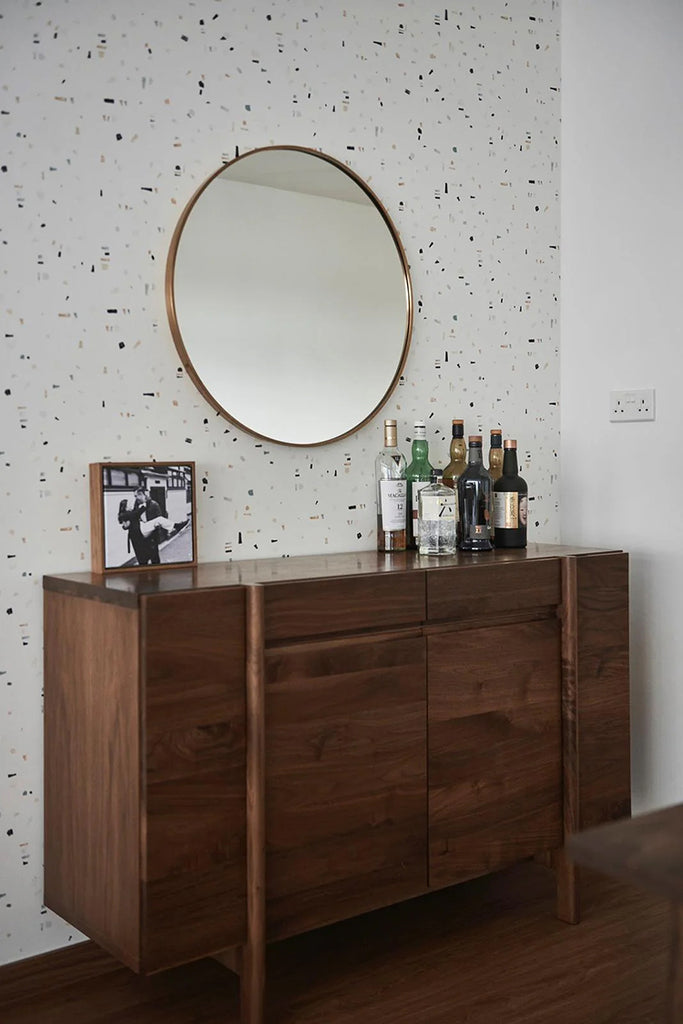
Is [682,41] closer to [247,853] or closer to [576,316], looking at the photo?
[576,316]

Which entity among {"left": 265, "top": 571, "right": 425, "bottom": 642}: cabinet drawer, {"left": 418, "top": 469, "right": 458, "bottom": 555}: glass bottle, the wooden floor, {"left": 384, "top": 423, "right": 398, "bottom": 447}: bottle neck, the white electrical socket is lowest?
the wooden floor

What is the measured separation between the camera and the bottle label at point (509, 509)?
8.91ft

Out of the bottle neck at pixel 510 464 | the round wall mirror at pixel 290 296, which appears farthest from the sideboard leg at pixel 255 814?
the bottle neck at pixel 510 464

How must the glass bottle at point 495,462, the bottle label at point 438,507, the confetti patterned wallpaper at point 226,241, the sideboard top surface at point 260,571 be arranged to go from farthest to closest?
the glass bottle at point 495,462 → the bottle label at point 438,507 → the confetti patterned wallpaper at point 226,241 → the sideboard top surface at point 260,571

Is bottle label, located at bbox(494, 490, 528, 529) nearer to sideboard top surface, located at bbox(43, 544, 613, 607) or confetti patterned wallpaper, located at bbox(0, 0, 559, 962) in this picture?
sideboard top surface, located at bbox(43, 544, 613, 607)

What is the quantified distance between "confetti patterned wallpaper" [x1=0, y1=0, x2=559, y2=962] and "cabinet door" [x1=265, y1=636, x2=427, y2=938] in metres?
0.51

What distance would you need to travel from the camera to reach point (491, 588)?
7.73 ft

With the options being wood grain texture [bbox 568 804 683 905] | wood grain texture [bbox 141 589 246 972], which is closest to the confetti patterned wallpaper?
wood grain texture [bbox 141 589 246 972]

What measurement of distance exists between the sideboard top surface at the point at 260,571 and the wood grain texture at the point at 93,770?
0.12 feet

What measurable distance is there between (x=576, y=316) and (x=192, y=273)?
1273 millimetres

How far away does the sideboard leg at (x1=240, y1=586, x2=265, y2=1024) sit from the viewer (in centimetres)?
197

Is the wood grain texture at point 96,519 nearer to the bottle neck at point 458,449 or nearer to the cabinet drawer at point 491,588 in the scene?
the cabinet drawer at point 491,588

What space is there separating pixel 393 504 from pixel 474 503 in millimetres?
209

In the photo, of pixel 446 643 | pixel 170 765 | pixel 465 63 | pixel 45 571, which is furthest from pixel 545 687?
pixel 465 63
